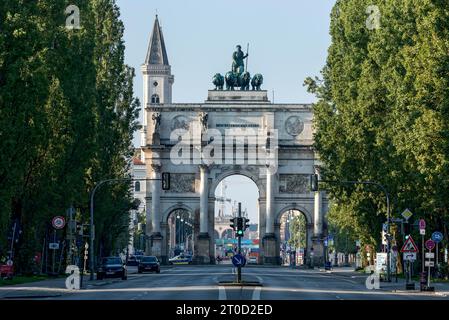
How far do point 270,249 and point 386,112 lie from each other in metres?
71.3

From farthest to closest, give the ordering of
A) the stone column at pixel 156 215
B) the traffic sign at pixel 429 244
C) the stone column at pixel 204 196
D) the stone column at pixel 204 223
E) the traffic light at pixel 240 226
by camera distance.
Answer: the stone column at pixel 204 196
the stone column at pixel 204 223
the stone column at pixel 156 215
the traffic light at pixel 240 226
the traffic sign at pixel 429 244

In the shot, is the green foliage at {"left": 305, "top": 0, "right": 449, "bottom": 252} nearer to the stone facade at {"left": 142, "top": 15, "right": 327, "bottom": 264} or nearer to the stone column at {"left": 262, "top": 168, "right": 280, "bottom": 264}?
the stone column at {"left": 262, "top": 168, "right": 280, "bottom": 264}

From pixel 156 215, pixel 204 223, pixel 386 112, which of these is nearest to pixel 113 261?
pixel 386 112

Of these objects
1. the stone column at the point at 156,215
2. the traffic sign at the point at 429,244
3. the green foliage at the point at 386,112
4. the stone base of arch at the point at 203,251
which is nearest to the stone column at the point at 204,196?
the stone base of arch at the point at 203,251

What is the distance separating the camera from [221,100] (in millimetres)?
152250

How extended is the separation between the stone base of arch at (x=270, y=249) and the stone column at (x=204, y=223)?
702 centimetres

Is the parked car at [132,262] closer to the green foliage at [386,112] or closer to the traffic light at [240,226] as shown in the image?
the green foliage at [386,112]

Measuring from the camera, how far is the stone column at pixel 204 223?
149500 mm

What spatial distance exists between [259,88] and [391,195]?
7757 centimetres

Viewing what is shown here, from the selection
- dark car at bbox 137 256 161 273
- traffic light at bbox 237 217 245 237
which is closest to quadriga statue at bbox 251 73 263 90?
dark car at bbox 137 256 161 273

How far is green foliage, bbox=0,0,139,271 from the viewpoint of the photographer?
58156mm

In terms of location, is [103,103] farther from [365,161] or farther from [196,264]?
[196,264]

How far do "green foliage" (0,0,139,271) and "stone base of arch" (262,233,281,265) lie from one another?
Result: 43.9 meters
